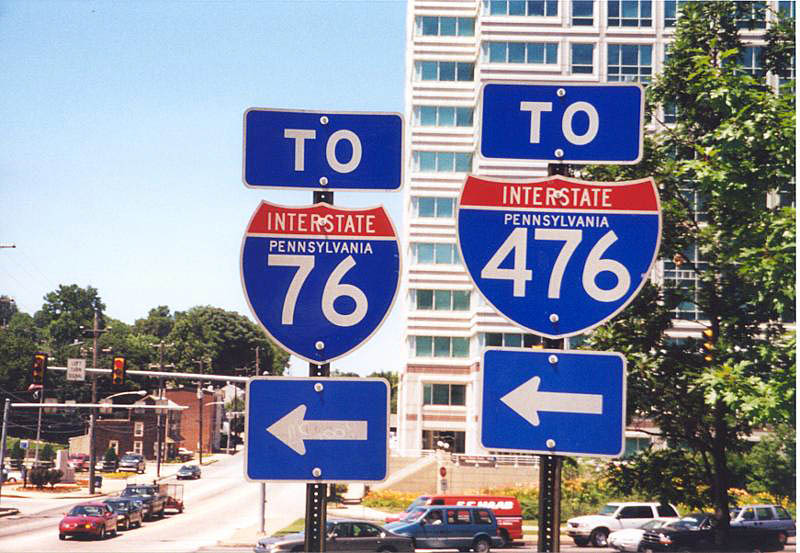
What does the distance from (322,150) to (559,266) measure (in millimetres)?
1438

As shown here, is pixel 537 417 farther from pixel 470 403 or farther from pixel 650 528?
pixel 470 403

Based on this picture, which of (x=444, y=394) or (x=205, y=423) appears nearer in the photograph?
(x=444, y=394)

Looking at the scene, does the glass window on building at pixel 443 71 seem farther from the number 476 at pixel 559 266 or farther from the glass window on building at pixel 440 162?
the number 476 at pixel 559 266

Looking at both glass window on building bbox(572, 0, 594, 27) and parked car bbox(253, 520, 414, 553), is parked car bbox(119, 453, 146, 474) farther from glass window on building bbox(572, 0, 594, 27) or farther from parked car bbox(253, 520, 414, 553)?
parked car bbox(253, 520, 414, 553)

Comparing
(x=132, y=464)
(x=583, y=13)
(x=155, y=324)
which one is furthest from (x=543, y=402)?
(x=155, y=324)

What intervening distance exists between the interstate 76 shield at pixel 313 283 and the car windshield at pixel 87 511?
123 feet

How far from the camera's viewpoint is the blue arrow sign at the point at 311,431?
4777 millimetres

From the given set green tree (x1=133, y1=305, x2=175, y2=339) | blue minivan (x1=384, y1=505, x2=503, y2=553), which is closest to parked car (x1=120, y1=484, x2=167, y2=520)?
blue minivan (x1=384, y1=505, x2=503, y2=553)

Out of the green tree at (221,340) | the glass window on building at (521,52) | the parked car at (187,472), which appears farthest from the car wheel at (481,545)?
the green tree at (221,340)

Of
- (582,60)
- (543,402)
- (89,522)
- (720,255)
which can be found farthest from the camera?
(582,60)

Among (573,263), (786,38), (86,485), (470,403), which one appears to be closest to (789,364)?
(786,38)

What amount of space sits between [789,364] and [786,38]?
30.0 ft

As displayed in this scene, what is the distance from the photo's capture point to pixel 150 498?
4684 centimetres

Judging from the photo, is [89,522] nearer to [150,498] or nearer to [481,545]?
[150,498]
